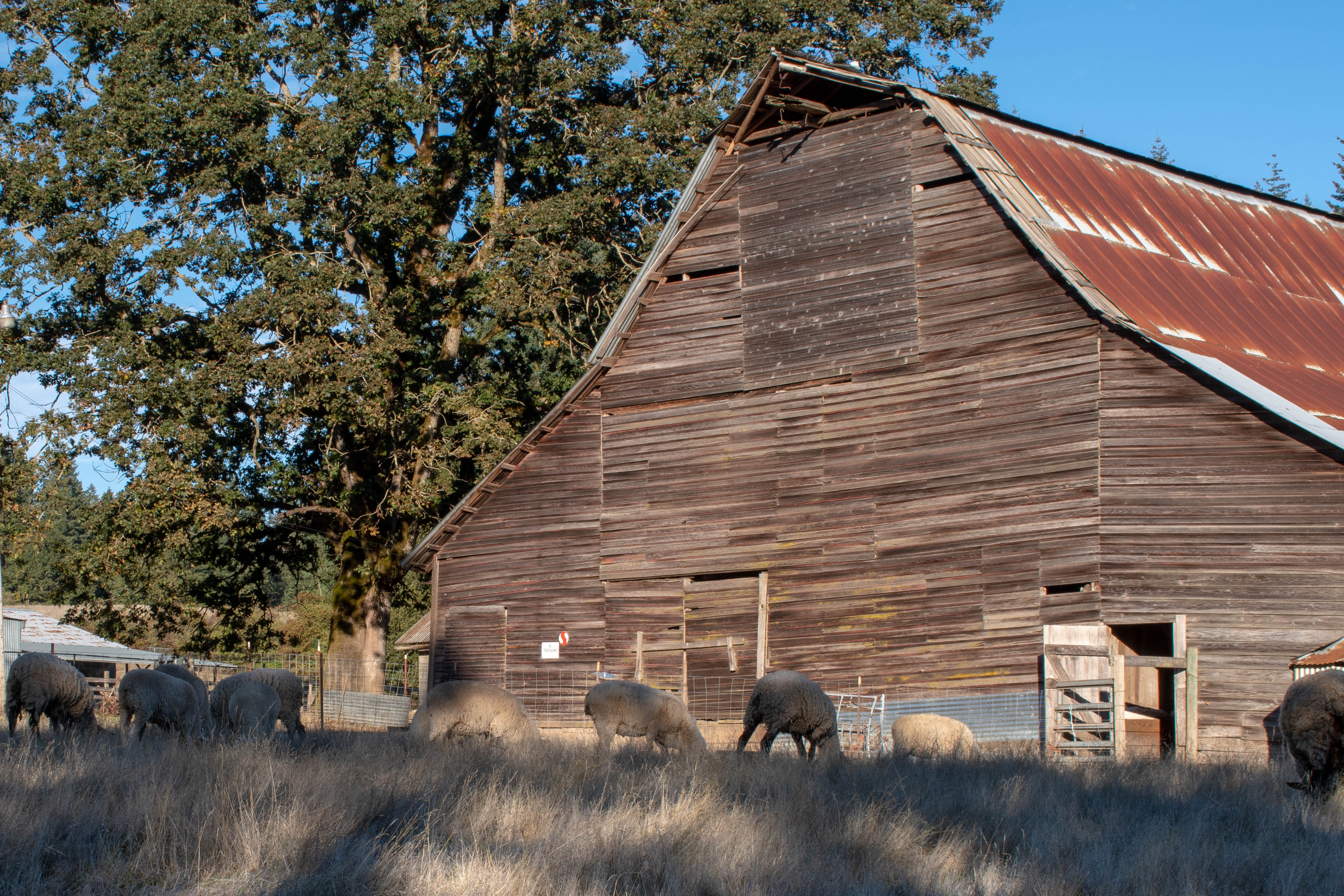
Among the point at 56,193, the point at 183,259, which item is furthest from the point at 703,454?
the point at 56,193

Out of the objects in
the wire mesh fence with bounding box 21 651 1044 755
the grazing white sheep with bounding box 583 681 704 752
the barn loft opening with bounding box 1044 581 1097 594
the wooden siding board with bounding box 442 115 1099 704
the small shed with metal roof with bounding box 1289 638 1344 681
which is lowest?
the wire mesh fence with bounding box 21 651 1044 755

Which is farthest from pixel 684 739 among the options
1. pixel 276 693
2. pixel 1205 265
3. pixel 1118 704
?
pixel 1205 265

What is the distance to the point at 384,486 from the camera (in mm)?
32062

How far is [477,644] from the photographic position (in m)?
25.0

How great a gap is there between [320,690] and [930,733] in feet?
45.5

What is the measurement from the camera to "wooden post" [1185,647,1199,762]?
17.2 m

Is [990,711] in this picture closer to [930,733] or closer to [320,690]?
[930,733]

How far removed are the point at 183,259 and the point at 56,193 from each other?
3.02 metres

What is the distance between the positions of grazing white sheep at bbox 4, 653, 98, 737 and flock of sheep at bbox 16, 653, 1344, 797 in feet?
0.04

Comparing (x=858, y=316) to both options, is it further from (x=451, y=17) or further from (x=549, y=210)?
(x=451, y=17)

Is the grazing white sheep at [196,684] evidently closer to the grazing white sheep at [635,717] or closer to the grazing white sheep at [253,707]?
the grazing white sheep at [253,707]

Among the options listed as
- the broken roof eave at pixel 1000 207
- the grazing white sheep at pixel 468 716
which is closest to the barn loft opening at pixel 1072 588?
the broken roof eave at pixel 1000 207

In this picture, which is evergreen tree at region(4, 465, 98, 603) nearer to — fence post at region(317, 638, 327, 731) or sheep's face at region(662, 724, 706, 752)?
fence post at region(317, 638, 327, 731)

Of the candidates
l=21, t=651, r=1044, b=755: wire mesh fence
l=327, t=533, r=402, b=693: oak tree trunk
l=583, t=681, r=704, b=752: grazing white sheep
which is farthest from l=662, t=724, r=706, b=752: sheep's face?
l=327, t=533, r=402, b=693: oak tree trunk
